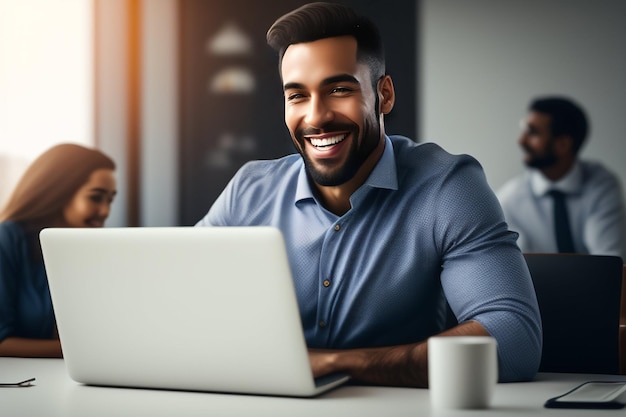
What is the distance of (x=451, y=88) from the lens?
4918 millimetres

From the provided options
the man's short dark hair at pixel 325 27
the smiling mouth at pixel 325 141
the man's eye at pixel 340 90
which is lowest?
the smiling mouth at pixel 325 141

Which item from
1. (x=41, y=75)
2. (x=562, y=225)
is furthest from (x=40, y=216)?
(x=562, y=225)

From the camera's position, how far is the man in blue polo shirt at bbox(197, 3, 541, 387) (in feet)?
5.72

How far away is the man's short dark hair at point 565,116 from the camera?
4.75m

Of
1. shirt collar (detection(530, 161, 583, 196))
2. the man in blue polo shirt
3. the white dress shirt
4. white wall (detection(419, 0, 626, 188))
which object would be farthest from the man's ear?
white wall (detection(419, 0, 626, 188))

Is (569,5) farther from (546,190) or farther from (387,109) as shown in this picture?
(387,109)

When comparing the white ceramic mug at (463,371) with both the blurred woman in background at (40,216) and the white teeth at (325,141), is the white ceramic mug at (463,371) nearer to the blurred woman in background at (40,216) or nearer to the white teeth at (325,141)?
the white teeth at (325,141)

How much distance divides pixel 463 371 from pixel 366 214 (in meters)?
0.76

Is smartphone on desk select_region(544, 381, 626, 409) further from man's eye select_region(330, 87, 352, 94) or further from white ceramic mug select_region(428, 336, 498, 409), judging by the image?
man's eye select_region(330, 87, 352, 94)

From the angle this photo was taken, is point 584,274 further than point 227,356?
Yes

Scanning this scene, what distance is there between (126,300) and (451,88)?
3818mm

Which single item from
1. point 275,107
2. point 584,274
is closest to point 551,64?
point 275,107

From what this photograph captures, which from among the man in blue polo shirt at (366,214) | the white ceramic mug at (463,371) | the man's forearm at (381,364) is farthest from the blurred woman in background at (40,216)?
the white ceramic mug at (463,371)

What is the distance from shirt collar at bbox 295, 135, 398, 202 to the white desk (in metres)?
0.59
